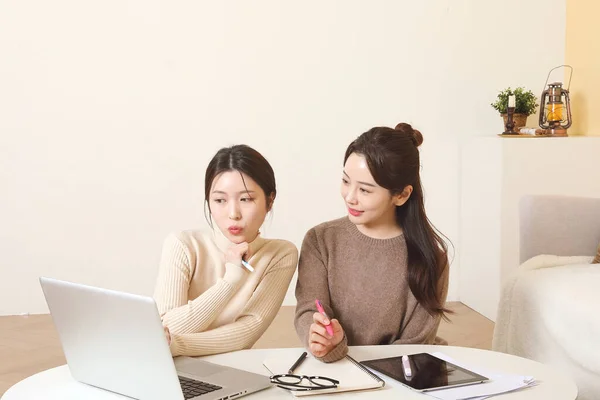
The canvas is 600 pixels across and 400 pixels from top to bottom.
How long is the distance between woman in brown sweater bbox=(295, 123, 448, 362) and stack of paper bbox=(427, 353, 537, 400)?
0.41 meters

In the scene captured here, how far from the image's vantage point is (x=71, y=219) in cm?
403

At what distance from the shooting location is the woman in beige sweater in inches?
71.9

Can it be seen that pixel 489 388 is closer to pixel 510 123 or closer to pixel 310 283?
pixel 310 283

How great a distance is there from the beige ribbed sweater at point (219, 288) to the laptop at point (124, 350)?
302 mm

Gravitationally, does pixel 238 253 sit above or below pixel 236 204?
below

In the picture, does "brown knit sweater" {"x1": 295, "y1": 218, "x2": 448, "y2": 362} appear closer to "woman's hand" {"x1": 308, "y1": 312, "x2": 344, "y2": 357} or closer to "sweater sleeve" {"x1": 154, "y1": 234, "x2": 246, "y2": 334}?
"sweater sleeve" {"x1": 154, "y1": 234, "x2": 246, "y2": 334}

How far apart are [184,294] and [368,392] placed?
0.62 meters

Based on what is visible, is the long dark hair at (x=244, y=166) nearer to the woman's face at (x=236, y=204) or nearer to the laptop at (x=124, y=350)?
the woman's face at (x=236, y=204)

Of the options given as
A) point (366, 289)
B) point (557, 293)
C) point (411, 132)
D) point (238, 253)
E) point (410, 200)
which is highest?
point (411, 132)

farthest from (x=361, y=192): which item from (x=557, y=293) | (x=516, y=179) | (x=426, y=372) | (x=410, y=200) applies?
(x=516, y=179)

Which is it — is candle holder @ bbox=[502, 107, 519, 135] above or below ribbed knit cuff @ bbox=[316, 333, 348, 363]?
above

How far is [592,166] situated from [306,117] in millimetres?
1374

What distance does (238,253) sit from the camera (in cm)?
184

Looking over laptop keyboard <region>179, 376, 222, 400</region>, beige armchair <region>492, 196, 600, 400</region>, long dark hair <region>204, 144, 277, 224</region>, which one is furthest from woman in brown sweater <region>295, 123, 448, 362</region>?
beige armchair <region>492, 196, 600, 400</region>
